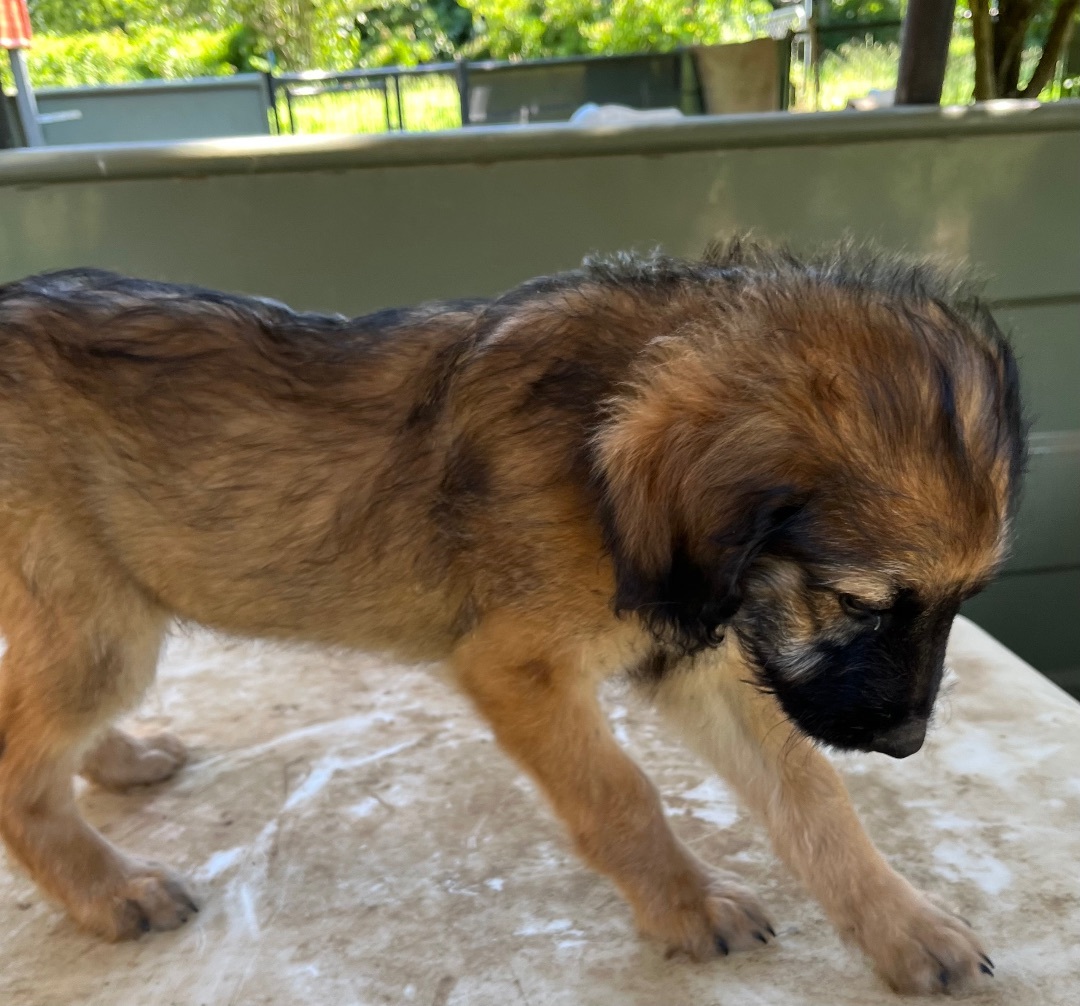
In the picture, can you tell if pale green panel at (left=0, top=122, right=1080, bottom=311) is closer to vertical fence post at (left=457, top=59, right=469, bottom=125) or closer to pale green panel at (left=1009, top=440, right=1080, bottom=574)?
pale green panel at (left=1009, top=440, right=1080, bottom=574)

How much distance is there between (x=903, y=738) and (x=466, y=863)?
120 cm

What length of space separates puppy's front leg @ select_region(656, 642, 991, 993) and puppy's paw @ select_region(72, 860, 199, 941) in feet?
4.14

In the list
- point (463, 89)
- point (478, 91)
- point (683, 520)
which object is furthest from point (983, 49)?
point (683, 520)

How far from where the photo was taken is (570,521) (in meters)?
2.05

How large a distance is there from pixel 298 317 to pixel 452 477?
0.62 m

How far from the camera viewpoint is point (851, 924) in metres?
2.17

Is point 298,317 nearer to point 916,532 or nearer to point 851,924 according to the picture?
point 916,532

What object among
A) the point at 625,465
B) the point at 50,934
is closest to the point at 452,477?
the point at 625,465

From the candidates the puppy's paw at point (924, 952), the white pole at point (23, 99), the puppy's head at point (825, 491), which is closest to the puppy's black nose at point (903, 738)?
the puppy's head at point (825, 491)

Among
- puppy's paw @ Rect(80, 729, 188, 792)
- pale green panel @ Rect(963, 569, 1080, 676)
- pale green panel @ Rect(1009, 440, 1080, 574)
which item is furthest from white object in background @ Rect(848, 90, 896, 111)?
puppy's paw @ Rect(80, 729, 188, 792)

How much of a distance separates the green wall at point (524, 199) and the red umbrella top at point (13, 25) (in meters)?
2.29

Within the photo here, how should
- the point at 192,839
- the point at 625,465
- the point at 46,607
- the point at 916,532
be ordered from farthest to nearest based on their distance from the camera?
the point at 192,839
the point at 46,607
the point at 625,465
the point at 916,532

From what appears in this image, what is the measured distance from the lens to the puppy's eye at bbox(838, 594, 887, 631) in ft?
5.75

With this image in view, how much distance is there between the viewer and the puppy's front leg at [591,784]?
214 cm
